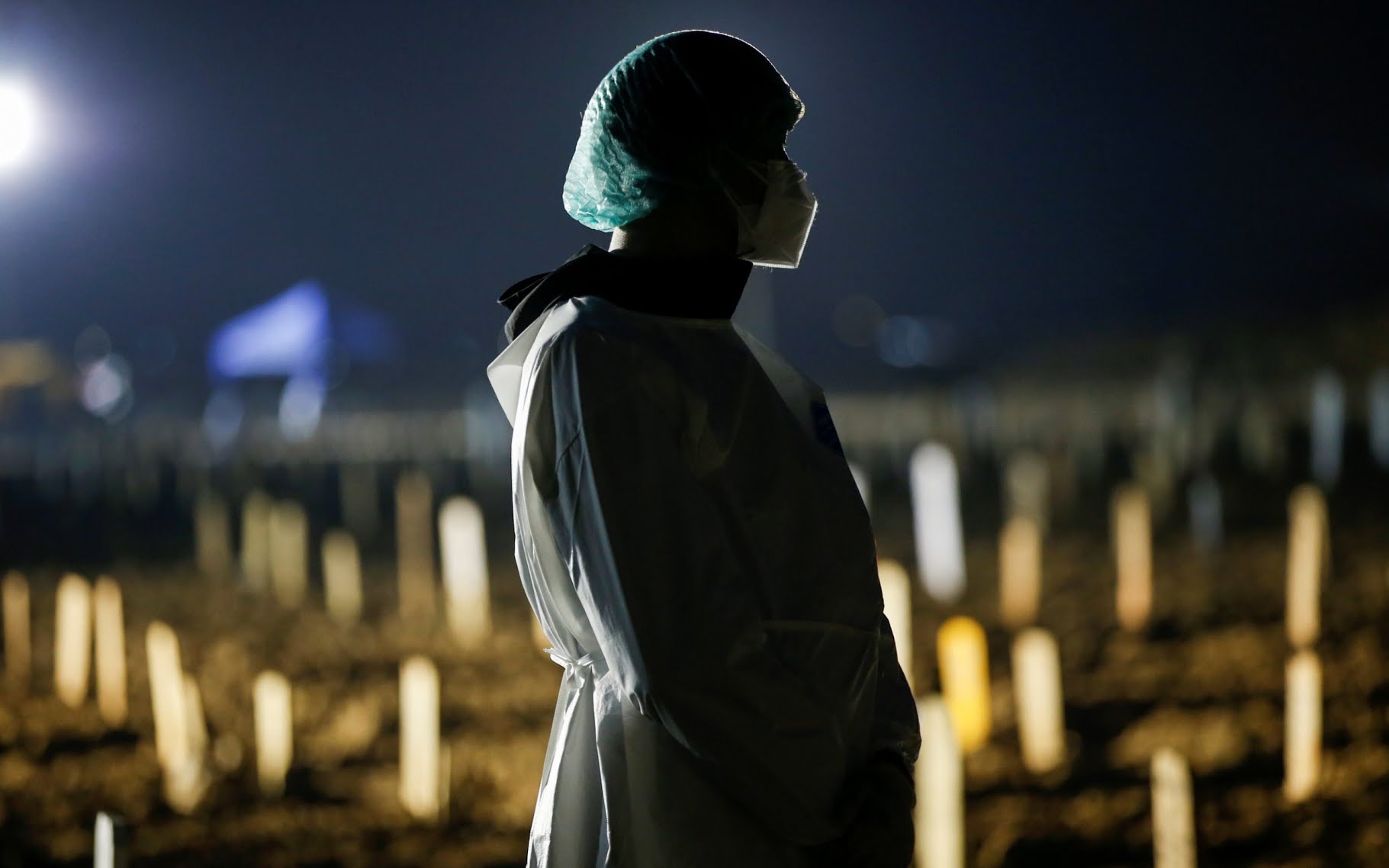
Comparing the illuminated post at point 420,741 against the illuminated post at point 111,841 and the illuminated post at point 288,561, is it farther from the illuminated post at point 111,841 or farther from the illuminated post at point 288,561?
the illuminated post at point 288,561

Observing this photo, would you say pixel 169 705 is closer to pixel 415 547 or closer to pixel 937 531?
pixel 937 531

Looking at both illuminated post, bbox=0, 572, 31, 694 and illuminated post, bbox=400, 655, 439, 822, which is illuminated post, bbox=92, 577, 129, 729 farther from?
illuminated post, bbox=400, 655, 439, 822

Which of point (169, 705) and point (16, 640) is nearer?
point (169, 705)

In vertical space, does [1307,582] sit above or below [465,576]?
above

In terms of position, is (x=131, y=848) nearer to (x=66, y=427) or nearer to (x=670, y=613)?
(x=670, y=613)

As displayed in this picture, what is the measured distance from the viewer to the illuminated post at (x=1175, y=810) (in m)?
4.17

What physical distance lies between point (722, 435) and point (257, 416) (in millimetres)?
59896

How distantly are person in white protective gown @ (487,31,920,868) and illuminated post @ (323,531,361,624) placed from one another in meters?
9.00

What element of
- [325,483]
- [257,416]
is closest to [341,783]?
[325,483]

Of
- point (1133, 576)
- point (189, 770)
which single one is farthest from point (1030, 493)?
point (189, 770)

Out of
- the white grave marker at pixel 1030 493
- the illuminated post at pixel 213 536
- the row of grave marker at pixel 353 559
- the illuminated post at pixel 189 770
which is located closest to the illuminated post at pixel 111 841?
→ the illuminated post at pixel 189 770

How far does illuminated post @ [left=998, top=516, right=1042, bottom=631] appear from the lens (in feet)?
32.1

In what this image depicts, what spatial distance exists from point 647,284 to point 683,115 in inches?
8.9

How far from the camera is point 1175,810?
13.8ft
